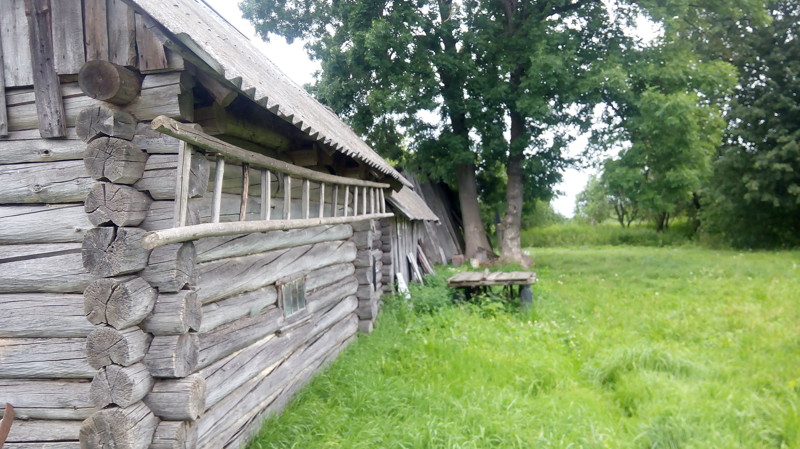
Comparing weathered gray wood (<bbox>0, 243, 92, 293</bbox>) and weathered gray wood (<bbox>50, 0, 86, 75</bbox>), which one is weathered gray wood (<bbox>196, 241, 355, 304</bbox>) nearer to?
weathered gray wood (<bbox>0, 243, 92, 293</bbox>)

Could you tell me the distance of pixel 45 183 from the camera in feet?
10.9

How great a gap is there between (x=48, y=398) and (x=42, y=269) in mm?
814

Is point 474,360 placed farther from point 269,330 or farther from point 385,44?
point 385,44

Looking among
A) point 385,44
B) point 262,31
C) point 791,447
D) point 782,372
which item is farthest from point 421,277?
point 262,31

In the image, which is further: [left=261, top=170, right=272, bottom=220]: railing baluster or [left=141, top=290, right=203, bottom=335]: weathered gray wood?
[left=261, top=170, right=272, bottom=220]: railing baluster

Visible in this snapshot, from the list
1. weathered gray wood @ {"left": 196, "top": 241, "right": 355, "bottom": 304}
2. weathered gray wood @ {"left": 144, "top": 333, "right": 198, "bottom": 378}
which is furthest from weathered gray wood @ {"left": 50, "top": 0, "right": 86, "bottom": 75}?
weathered gray wood @ {"left": 144, "top": 333, "right": 198, "bottom": 378}

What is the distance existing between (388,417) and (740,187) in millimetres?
23189

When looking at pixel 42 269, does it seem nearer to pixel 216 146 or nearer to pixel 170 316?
pixel 170 316

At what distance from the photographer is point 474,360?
629cm

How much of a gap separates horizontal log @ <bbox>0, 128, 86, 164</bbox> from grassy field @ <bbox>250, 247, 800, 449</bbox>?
2596 millimetres

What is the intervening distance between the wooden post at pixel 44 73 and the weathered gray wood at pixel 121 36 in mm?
464

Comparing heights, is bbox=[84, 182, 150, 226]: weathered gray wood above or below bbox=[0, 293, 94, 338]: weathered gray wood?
above

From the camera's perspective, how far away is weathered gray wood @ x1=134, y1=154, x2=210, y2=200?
10.5ft

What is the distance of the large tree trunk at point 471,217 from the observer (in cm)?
1730
